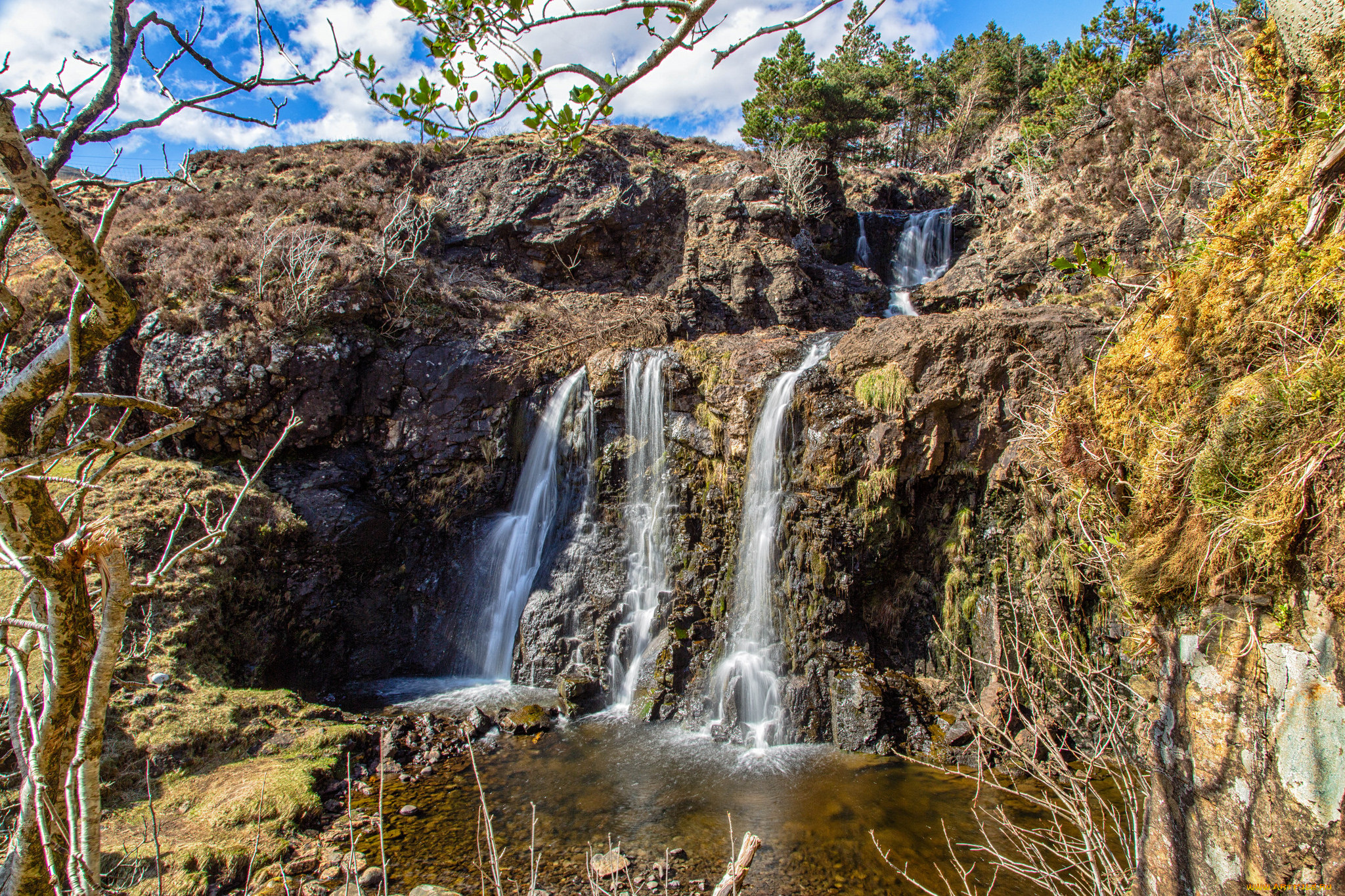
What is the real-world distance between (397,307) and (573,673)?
7.39m

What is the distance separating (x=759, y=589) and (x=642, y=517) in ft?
7.66

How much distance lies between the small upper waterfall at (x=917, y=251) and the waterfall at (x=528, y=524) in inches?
417

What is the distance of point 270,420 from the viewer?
1022 centimetres

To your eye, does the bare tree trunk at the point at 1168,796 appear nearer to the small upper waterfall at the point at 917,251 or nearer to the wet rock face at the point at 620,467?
the wet rock face at the point at 620,467

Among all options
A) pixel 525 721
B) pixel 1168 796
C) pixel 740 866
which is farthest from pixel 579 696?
pixel 1168 796

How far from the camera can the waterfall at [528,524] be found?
9906 mm

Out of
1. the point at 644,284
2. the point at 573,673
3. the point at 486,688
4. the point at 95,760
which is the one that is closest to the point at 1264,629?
the point at 95,760

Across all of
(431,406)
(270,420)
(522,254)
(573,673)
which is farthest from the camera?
(522,254)

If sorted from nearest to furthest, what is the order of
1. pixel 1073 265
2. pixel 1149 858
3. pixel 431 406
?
pixel 1149 858 → pixel 1073 265 → pixel 431 406

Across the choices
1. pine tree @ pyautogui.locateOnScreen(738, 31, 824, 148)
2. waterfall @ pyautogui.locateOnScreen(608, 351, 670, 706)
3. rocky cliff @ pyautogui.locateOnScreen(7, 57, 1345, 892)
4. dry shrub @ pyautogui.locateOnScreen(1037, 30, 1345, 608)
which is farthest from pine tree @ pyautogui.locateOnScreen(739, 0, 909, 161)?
dry shrub @ pyautogui.locateOnScreen(1037, 30, 1345, 608)

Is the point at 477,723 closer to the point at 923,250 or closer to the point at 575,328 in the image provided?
the point at 575,328

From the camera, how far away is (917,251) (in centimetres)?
1811

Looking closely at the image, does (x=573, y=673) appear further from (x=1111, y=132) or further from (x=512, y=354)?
(x=1111, y=132)

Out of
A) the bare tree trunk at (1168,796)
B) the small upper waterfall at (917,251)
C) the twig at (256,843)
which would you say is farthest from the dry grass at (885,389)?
the small upper waterfall at (917,251)
